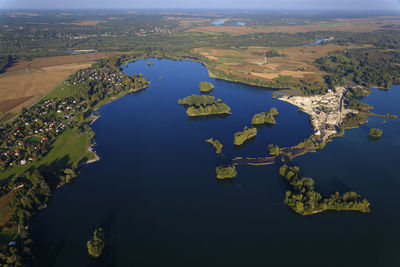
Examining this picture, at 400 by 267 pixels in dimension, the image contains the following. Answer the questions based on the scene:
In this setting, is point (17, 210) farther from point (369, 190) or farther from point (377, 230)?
point (369, 190)

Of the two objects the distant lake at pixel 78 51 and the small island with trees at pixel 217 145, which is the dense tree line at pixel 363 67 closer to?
the small island with trees at pixel 217 145

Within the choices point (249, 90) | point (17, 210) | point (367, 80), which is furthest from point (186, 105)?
point (367, 80)

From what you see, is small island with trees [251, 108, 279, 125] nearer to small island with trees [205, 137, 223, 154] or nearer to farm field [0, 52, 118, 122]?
small island with trees [205, 137, 223, 154]

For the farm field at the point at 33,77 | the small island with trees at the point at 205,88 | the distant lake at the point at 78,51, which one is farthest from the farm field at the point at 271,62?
the farm field at the point at 33,77

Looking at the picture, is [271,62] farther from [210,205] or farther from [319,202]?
[210,205]

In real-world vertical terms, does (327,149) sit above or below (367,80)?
below

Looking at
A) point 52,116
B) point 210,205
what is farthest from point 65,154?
point 210,205
